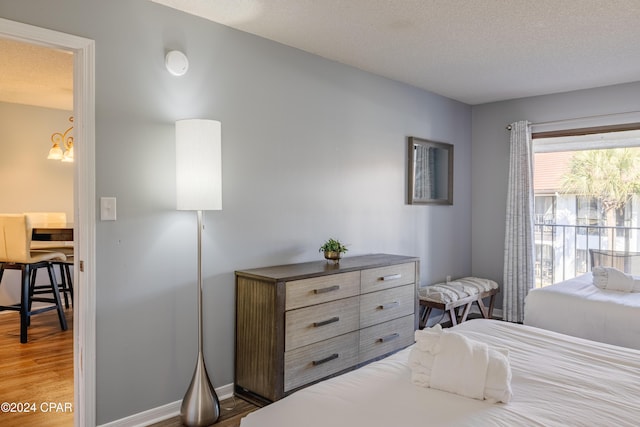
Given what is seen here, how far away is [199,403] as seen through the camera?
248 cm

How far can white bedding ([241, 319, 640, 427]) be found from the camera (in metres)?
1.37

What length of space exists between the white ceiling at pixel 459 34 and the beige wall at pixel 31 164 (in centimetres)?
383

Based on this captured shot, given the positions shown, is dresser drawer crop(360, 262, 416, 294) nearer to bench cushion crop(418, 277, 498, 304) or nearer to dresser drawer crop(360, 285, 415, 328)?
dresser drawer crop(360, 285, 415, 328)

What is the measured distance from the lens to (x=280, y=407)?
151 centimetres

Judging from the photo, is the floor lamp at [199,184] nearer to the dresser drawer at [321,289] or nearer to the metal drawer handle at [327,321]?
the dresser drawer at [321,289]

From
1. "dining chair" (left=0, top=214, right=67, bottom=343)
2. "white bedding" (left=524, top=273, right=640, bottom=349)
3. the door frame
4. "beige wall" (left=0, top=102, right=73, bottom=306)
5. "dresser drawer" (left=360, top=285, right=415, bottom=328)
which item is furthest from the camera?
"beige wall" (left=0, top=102, right=73, bottom=306)

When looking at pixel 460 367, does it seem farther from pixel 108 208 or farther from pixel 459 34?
pixel 459 34

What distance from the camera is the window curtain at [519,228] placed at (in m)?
4.68

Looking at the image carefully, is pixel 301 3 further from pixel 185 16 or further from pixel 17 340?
pixel 17 340

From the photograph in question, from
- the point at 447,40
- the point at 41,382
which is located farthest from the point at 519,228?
the point at 41,382

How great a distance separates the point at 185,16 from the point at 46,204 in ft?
13.1

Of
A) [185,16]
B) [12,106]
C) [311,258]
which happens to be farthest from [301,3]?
[12,106]

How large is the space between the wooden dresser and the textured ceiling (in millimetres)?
2318

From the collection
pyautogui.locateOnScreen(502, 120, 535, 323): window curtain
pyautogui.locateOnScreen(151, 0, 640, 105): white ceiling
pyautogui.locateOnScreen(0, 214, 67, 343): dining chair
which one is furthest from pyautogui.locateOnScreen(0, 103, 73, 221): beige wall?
pyautogui.locateOnScreen(502, 120, 535, 323): window curtain
